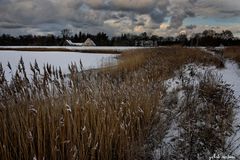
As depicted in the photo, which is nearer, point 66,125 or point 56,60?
point 66,125

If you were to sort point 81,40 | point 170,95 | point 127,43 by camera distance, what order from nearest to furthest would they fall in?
point 170,95 → point 127,43 → point 81,40

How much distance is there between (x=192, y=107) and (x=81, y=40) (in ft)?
336

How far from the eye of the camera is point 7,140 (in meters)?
2.98

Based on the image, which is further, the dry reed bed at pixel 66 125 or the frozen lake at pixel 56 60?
the frozen lake at pixel 56 60

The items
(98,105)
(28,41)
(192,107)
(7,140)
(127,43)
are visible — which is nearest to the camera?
(7,140)

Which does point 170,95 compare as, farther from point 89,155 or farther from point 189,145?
point 89,155

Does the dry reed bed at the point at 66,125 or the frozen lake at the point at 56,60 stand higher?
the dry reed bed at the point at 66,125

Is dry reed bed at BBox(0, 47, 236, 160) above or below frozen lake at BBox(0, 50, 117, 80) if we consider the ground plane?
above

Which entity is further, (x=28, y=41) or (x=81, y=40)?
(x=81, y=40)

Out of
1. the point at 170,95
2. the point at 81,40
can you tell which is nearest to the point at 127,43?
the point at 81,40

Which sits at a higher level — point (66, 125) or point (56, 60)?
point (66, 125)

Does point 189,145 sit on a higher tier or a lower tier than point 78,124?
lower

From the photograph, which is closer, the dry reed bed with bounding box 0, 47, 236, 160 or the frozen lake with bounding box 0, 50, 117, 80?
the dry reed bed with bounding box 0, 47, 236, 160

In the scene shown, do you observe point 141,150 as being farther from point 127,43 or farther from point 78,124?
point 127,43
